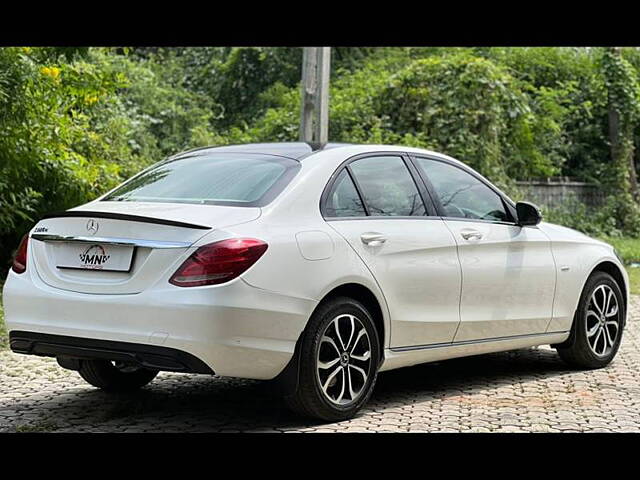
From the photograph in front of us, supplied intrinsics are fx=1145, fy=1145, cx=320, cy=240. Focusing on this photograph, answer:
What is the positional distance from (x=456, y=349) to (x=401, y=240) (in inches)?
38.3

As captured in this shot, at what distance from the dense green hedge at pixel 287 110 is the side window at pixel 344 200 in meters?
6.42

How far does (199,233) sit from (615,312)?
4.25 meters

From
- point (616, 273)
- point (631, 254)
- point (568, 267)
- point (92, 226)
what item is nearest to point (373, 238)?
point (92, 226)

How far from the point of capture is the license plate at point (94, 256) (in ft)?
20.5

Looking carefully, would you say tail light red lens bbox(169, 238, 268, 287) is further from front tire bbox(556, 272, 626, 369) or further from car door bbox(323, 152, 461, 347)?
front tire bbox(556, 272, 626, 369)

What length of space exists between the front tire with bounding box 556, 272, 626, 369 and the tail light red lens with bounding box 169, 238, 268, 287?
3583 mm

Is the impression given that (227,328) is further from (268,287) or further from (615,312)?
(615,312)

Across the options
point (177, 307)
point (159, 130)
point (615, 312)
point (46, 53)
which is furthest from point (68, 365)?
point (159, 130)

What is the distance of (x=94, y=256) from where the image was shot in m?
6.36

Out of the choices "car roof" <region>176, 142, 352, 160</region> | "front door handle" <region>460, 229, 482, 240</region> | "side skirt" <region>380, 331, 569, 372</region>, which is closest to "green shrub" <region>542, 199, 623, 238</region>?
"side skirt" <region>380, 331, 569, 372</region>

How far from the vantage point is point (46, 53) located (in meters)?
13.5

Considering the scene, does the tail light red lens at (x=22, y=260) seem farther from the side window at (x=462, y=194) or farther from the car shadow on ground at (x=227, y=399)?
the side window at (x=462, y=194)

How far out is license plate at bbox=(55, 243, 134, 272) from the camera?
625 cm

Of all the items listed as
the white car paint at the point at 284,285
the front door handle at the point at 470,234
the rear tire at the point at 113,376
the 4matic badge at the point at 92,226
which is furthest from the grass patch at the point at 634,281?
the 4matic badge at the point at 92,226
